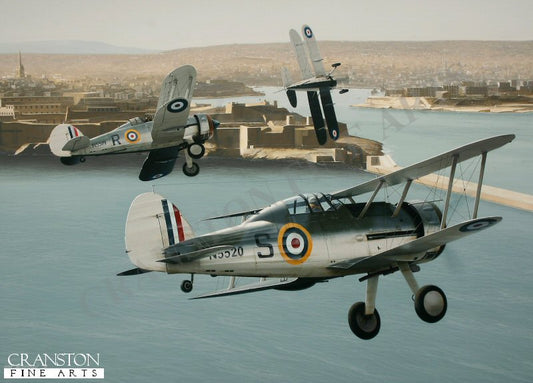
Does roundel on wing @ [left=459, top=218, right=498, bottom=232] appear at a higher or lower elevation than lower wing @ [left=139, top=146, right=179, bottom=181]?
lower

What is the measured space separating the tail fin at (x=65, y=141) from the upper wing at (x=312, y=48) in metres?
6.87

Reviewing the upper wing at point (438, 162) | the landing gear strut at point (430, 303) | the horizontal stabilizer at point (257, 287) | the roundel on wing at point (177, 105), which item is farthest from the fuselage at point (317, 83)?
the landing gear strut at point (430, 303)

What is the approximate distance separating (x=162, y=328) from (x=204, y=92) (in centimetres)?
5450

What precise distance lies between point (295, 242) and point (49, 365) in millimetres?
56777

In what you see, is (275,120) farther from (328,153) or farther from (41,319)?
(41,319)

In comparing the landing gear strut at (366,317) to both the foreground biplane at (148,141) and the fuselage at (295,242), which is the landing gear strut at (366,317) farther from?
the foreground biplane at (148,141)

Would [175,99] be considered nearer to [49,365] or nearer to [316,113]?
[316,113]

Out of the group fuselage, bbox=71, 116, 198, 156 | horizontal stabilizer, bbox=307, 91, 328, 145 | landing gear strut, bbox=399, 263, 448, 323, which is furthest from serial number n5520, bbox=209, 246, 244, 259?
horizontal stabilizer, bbox=307, 91, 328, 145

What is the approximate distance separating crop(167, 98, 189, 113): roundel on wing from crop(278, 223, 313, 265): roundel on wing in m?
5.73

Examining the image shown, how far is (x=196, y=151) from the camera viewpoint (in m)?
17.1

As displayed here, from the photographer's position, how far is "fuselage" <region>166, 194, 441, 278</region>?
10609mm

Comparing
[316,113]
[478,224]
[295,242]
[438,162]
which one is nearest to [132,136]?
[295,242]

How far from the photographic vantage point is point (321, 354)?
59000mm

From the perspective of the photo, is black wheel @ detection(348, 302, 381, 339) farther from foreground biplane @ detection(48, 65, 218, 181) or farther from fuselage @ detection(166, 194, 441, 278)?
foreground biplane @ detection(48, 65, 218, 181)
